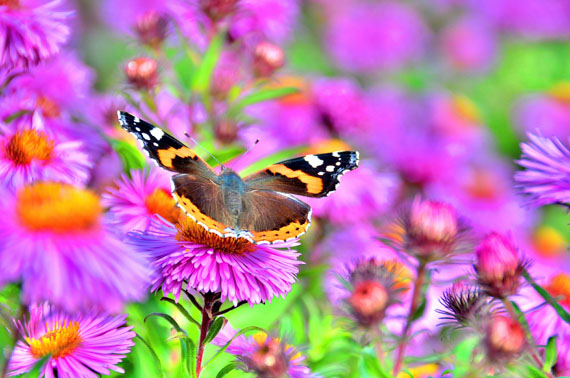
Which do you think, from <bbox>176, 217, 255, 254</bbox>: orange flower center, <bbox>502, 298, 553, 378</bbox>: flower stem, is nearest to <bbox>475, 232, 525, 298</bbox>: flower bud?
<bbox>502, 298, 553, 378</bbox>: flower stem

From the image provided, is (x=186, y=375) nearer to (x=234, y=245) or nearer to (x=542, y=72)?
(x=234, y=245)

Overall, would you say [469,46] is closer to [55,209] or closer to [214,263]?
[214,263]

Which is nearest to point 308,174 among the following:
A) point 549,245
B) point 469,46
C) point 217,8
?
point 217,8

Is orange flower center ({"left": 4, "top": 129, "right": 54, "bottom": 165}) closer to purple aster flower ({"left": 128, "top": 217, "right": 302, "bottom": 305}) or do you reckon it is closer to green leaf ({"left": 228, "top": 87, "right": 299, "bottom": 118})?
purple aster flower ({"left": 128, "top": 217, "right": 302, "bottom": 305})

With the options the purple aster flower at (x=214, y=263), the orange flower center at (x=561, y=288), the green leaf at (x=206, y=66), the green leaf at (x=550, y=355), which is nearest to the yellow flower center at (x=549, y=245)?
the orange flower center at (x=561, y=288)

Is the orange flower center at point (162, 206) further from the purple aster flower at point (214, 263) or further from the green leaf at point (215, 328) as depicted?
the green leaf at point (215, 328)

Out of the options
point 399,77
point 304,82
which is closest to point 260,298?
point 304,82
